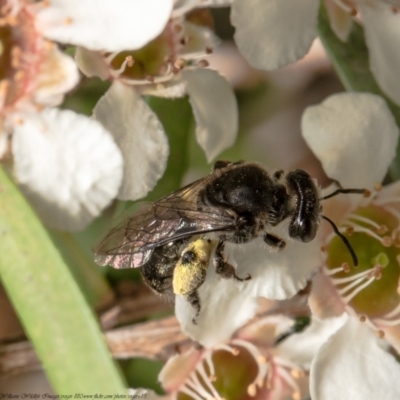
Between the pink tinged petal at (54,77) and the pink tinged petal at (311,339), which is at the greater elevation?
the pink tinged petal at (54,77)

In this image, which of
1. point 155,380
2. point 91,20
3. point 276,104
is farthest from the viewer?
point 276,104

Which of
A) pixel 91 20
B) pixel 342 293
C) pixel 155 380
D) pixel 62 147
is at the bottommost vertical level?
pixel 155 380

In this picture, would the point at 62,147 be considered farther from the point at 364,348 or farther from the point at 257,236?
the point at 364,348

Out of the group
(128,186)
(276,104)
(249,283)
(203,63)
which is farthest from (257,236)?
(276,104)

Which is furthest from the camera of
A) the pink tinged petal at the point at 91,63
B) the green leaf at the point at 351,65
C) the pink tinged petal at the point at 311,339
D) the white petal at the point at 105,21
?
the green leaf at the point at 351,65

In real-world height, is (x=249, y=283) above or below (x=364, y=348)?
above

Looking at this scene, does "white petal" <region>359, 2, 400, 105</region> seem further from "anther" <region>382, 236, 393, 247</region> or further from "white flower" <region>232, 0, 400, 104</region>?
"anther" <region>382, 236, 393, 247</region>

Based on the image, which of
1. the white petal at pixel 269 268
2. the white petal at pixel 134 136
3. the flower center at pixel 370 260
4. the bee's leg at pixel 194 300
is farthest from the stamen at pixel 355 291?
the white petal at pixel 134 136

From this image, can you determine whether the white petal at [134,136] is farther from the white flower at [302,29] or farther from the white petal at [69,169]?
the white flower at [302,29]

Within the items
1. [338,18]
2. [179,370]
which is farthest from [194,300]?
[338,18]
